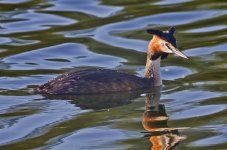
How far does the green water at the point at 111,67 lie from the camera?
1245cm

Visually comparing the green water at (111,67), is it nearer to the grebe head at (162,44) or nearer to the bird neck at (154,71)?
the bird neck at (154,71)

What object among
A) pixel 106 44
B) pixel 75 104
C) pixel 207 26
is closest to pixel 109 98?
pixel 75 104

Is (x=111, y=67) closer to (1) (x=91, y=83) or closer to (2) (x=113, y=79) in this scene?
(2) (x=113, y=79)

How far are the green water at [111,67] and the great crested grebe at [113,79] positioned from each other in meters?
0.16

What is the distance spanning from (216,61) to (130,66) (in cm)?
132

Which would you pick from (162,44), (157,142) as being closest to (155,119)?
(157,142)

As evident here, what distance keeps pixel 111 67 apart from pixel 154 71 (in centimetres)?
A: 112

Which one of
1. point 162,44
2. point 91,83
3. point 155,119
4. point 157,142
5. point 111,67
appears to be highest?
point 162,44

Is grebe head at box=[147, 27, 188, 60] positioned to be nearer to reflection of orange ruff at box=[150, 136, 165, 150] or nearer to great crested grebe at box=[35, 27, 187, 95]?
great crested grebe at box=[35, 27, 187, 95]

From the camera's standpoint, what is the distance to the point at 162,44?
607 inches

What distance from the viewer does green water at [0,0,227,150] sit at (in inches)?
490

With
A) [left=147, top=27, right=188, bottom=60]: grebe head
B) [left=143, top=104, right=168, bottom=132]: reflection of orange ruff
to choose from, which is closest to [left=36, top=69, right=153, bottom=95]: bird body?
[left=147, top=27, right=188, bottom=60]: grebe head

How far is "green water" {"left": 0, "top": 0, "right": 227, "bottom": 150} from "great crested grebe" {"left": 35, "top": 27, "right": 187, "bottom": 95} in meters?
0.16

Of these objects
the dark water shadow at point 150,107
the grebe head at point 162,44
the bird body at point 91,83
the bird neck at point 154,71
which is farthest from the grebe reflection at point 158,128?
the grebe head at point 162,44
